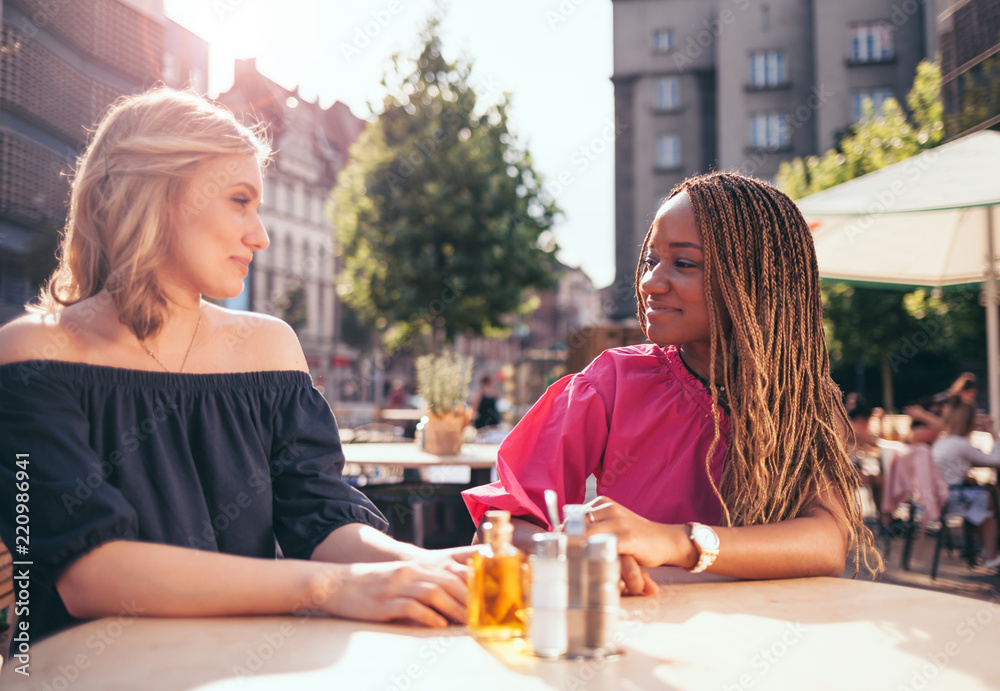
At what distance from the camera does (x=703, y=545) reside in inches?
52.2

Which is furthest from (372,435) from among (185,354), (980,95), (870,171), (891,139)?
(891,139)

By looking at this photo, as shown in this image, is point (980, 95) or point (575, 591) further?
point (980, 95)

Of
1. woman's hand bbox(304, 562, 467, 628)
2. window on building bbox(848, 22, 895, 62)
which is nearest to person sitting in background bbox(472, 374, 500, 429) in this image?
woman's hand bbox(304, 562, 467, 628)

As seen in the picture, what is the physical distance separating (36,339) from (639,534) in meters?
1.09

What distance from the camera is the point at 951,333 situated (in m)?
15.0

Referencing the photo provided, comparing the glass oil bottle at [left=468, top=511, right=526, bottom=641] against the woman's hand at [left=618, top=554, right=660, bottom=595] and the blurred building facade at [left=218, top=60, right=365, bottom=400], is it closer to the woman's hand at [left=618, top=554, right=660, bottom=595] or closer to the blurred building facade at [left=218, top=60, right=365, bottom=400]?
the woman's hand at [left=618, top=554, right=660, bottom=595]

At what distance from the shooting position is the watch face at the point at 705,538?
4.35ft

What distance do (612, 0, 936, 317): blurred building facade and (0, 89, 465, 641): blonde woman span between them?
2407cm

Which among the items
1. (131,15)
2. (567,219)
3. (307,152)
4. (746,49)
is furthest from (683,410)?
(307,152)

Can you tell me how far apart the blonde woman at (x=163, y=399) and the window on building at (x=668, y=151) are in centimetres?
2865

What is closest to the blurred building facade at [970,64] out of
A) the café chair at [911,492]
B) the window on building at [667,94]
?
the café chair at [911,492]

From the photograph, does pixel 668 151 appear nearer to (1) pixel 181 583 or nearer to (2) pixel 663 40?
(2) pixel 663 40

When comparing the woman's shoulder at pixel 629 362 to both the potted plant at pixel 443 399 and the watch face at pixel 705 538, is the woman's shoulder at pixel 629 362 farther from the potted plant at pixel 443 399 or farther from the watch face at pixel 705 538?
the potted plant at pixel 443 399

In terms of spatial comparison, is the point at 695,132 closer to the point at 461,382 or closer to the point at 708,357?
the point at 461,382
